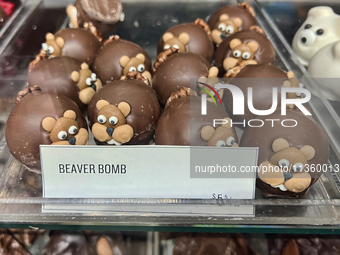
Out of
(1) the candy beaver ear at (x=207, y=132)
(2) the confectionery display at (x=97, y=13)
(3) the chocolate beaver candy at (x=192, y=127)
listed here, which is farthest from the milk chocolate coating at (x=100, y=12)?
(1) the candy beaver ear at (x=207, y=132)

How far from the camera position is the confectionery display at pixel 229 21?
1333 millimetres

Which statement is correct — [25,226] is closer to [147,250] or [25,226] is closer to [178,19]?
[147,250]

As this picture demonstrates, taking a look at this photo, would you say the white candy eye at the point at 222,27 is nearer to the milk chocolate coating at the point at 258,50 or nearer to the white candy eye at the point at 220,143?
the milk chocolate coating at the point at 258,50

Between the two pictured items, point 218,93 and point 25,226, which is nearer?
point 25,226

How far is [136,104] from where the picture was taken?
0.88 metres

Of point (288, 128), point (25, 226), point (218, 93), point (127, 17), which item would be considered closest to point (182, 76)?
point (218, 93)

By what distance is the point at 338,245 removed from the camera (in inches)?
34.5

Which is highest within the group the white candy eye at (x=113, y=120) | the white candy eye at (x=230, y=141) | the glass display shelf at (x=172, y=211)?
the white candy eye at (x=113, y=120)

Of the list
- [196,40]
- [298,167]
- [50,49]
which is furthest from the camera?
[196,40]

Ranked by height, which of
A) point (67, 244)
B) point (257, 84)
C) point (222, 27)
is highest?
point (222, 27)

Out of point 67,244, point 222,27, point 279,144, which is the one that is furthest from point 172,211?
point 222,27

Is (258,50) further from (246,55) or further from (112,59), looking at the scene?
(112,59)

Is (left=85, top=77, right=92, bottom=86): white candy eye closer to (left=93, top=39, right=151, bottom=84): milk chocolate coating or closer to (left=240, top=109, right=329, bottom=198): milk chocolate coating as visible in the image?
(left=93, top=39, right=151, bottom=84): milk chocolate coating

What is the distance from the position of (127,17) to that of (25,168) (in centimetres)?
83
